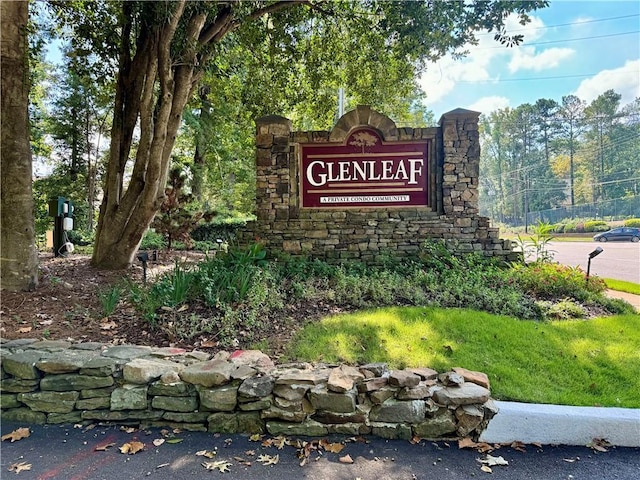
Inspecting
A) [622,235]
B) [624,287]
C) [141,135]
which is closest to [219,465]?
[141,135]

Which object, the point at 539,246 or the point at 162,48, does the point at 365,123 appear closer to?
the point at 162,48

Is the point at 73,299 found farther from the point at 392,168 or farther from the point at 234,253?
the point at 392,168

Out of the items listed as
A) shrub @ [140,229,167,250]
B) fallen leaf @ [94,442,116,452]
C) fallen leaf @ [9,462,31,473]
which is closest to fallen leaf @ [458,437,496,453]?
fallen leaf @ [94,442,116,452]

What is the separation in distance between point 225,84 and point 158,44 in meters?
4.58

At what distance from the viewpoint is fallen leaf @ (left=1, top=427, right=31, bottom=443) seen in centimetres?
217

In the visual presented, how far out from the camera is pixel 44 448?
2084 millimetres

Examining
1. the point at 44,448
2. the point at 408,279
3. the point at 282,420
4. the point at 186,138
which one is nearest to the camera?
the point at 44,448

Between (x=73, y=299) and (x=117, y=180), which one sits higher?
(x=117, y=180)

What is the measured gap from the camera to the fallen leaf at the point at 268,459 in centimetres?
196

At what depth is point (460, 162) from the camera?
5473mm

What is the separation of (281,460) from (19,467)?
4.67 ft

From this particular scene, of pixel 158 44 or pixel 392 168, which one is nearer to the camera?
pixel 158 44

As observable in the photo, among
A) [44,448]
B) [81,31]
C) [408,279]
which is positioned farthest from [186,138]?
[44,448]

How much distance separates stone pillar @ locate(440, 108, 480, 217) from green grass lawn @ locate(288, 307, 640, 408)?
2.29 metres
